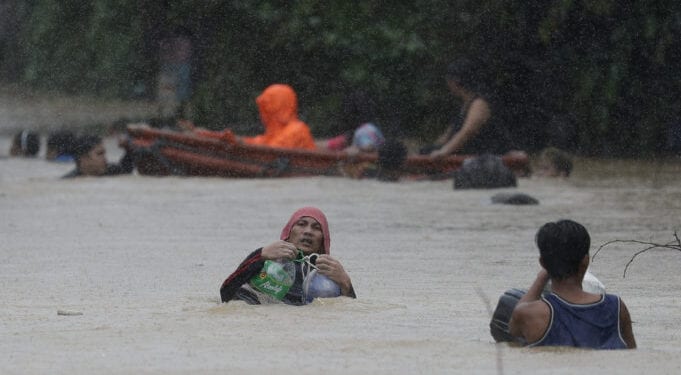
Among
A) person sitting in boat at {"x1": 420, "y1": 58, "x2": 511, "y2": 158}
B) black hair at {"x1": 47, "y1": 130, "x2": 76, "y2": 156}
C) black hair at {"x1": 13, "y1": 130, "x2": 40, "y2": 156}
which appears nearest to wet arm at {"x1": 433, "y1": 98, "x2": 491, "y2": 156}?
person sitting in boat at {"x1": 420, "y1": 58, "x2": 511, "y2": 158}

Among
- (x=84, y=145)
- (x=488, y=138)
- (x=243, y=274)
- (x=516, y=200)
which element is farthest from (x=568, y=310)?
(x=84, y=145)

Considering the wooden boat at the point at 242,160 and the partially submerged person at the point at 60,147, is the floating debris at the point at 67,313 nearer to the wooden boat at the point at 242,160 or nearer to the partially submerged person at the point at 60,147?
the wooden boat at the point at 242,160

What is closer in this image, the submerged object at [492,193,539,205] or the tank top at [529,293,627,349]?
the tank top at [529,293,627,349]

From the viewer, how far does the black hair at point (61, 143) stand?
19031 millimetres

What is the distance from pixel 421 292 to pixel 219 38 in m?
15.0

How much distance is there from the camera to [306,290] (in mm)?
7332

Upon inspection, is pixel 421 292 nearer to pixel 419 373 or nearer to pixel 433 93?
pixel 419 373

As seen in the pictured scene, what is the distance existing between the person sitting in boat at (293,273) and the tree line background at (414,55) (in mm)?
9273

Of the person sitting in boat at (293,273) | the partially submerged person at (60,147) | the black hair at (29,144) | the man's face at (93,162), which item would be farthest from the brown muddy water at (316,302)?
the black hair at (29,144)

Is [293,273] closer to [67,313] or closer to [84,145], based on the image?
[67,313]

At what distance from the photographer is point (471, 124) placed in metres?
16.1

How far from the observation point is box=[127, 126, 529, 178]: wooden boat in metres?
15.8

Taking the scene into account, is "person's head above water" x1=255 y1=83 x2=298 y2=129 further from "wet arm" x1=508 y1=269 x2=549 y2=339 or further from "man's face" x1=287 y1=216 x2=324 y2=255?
"wet arm" x1=508 y1=269 x2=549 y2=339

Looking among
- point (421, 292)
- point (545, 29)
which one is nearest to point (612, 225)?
point (421, 292)
